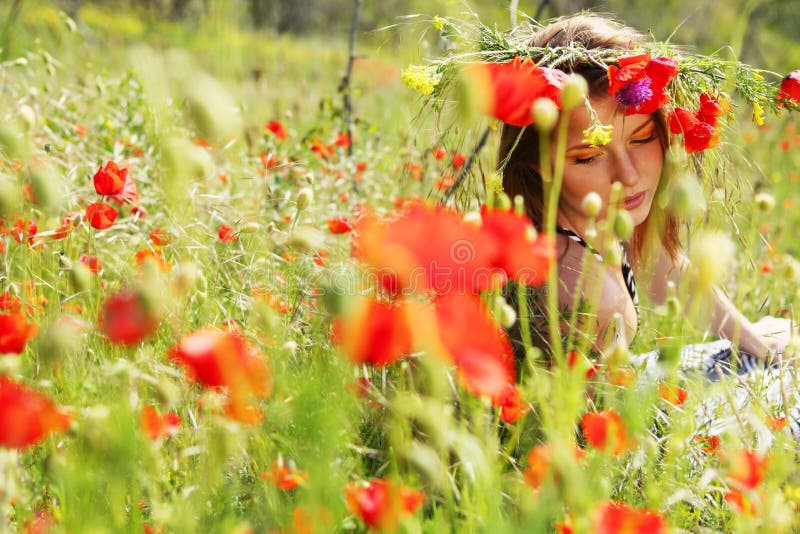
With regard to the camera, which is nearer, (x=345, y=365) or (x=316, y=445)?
(x=316, y=445)

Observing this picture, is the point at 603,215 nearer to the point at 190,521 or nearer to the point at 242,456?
the point at 242,456

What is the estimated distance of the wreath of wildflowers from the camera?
1303 millimetres

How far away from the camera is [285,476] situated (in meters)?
0.92

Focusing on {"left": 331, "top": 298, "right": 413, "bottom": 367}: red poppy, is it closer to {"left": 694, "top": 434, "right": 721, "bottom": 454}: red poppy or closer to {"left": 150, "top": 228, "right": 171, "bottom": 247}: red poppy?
{"left": 694, "top": 434, "right": 721, "bottom": 454}: red poppy

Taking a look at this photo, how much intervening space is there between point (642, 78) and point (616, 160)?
6.7 inches

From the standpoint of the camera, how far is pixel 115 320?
858 mm

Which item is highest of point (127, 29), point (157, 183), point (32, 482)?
point (32, 482)

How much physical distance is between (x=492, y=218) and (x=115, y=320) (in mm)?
434

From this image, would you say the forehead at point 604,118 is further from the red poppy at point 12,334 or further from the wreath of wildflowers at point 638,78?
the red poppy at point 12,334

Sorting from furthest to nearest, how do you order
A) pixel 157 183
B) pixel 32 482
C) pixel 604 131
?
pixel 157 183 → pixel 604 131 → pixel 32 482

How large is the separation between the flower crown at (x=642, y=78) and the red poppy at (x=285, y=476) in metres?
0.63

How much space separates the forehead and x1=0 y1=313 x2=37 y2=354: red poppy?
95cm

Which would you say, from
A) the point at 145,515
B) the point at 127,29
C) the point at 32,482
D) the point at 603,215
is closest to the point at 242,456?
the point at 145,515

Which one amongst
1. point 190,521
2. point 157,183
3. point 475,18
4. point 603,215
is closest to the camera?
point 190,521
